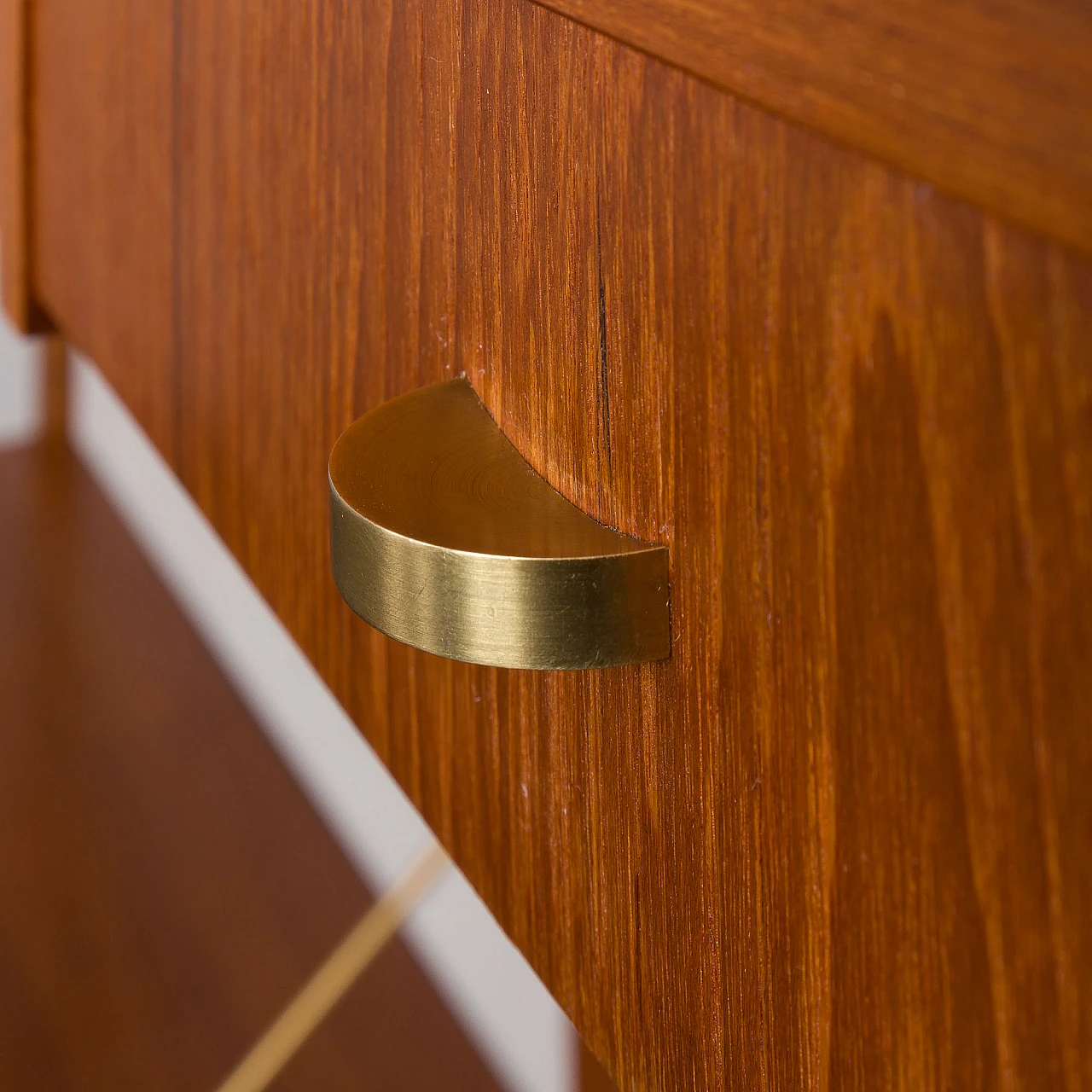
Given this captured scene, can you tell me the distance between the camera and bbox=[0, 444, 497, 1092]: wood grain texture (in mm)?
365

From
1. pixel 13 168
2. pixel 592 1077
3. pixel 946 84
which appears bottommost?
pixel 592 1077

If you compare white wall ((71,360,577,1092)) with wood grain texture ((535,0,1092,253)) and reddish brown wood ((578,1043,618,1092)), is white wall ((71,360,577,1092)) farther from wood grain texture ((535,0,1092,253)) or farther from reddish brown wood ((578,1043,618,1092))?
wood grain texture ((535,0,1092,253))

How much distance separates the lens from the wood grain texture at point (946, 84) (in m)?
0.12

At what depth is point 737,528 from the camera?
179 millimetres

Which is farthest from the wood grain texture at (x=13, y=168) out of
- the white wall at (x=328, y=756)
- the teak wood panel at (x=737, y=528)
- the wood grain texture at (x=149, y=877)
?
the teak wood panel at (x=737, y=528)

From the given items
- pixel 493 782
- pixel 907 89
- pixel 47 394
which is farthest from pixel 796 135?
pixel 47 394

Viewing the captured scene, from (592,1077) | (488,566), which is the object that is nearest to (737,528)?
(488,566)

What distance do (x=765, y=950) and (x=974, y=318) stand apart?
0.35ft

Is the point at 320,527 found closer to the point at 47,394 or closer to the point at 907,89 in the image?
the point at 907,89

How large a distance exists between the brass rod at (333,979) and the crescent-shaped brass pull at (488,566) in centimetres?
20

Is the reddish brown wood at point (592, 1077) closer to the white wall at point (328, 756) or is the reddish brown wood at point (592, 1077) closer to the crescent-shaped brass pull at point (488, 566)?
the white wall at point (328, 756)

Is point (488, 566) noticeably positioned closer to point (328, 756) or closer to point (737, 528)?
point (737, 528)

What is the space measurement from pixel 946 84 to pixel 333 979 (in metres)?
0.35

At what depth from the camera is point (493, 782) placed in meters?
0.27
